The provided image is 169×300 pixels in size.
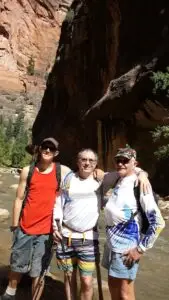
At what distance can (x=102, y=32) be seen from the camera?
20.6 m

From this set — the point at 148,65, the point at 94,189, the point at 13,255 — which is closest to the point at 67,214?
the point at 94,189

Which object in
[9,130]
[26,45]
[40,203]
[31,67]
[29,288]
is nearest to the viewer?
[40,203]

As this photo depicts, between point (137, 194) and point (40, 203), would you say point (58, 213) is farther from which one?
point (137, 194)

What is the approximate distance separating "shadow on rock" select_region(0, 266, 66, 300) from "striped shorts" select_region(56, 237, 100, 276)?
3.21 ft

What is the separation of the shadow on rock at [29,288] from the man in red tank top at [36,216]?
1.96 ft

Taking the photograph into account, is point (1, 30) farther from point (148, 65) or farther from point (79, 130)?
point (148, 65)

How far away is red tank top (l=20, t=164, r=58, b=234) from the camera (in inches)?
149

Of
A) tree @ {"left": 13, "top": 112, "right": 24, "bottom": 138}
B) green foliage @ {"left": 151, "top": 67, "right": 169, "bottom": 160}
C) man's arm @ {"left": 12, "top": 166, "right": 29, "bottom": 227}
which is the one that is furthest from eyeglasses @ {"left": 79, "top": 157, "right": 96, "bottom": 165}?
tree @ {"left": 13, "top": 112, "right": 24, "bottom": 138}

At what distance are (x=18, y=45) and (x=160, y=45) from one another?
5754 centimetres

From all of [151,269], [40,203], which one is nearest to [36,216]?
[40,203]

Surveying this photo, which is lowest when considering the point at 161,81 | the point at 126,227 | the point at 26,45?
the point at 126,227

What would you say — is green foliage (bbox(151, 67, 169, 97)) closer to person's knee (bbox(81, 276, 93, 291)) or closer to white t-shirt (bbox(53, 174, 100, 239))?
white t-shirt (bbox(53, 174, 100, 239))

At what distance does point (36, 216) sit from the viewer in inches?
150

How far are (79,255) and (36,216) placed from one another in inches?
19.5
